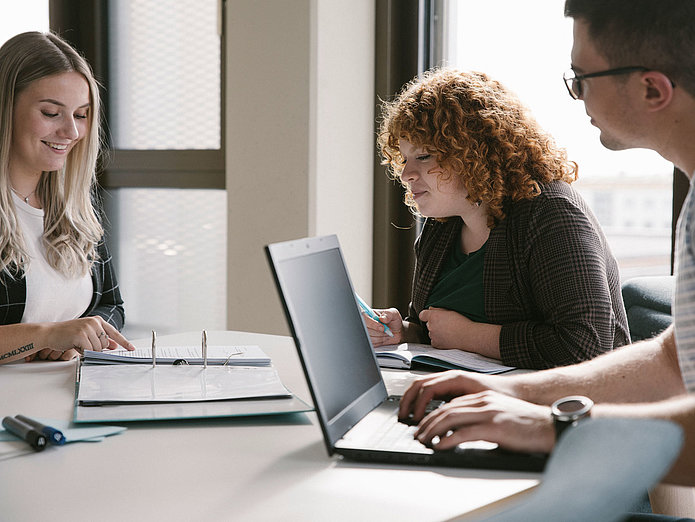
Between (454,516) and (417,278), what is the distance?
3.99 feet

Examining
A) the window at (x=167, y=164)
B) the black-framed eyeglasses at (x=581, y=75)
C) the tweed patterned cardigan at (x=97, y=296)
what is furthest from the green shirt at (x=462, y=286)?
the window at (x=167, y=164)

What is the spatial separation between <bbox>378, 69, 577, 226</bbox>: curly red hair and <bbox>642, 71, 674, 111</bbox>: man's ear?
64 cm

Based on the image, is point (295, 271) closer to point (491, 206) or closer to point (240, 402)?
point (240, 402)

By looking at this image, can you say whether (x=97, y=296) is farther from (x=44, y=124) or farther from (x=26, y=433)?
(x=26, y=433)

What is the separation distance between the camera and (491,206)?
1.73 m

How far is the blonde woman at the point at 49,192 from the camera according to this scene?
6.19ft

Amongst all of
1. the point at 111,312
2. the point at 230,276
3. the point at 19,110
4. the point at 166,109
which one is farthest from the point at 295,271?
the point at 166,109

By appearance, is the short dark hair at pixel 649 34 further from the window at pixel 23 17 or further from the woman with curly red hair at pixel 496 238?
the window at pixel 23 17

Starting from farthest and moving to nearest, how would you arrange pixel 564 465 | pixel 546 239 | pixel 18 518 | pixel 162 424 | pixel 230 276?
pixel 230 276 < pixel 546 239 < pixel 162 424 < pixel 18 518 < pixel 564 465

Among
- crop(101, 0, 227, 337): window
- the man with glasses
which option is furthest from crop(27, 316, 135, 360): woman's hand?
crop(101, 0, 227, 337): window

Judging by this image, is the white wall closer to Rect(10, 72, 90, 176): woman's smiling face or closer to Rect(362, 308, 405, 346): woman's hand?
Rect(10, 72, 90, 176): woman's smiling face

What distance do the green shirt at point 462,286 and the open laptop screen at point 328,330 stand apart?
0.60 metres

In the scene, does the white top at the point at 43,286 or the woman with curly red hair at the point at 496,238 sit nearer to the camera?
the woman with curly red hair at the point at 496,238

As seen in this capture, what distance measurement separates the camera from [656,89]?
1062 mm
